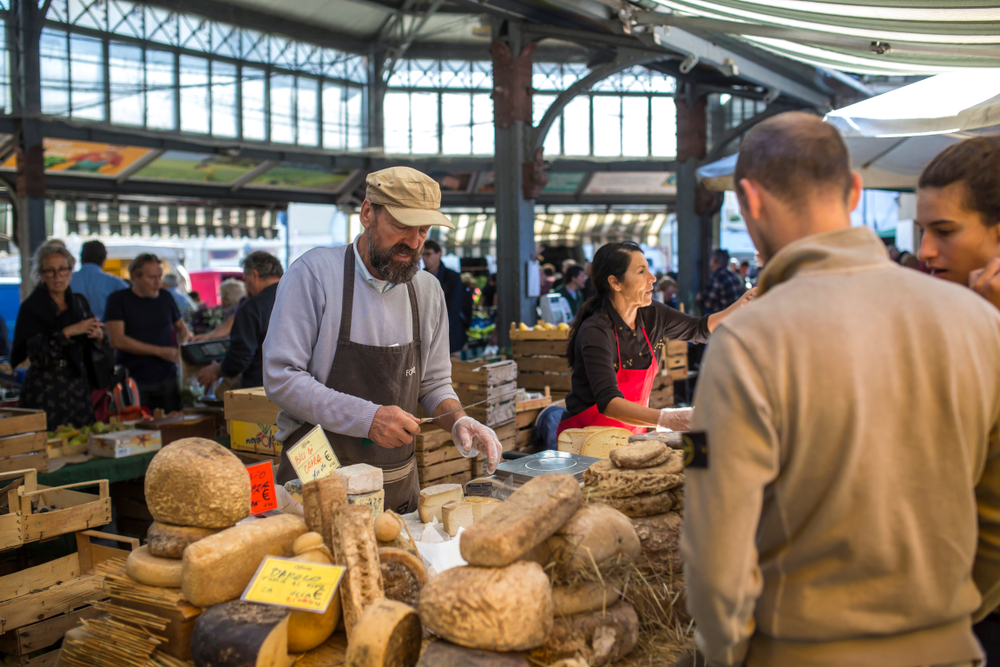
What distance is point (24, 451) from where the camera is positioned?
3689mm

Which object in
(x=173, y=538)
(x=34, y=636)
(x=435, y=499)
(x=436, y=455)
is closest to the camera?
(x=173, y=538)

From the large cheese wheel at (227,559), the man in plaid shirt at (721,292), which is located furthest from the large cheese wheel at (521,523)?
the man in plaid shirt at (721,292)

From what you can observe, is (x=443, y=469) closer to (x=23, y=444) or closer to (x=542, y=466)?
(x=542, y=466)

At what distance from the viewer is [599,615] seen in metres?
1.44

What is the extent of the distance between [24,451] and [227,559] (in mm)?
2820

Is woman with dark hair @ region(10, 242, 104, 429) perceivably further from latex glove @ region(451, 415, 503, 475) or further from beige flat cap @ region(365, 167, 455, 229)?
latex glove @ region(451, 415, 503, 475)

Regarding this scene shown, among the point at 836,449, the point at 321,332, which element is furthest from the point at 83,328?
the point at 836,449

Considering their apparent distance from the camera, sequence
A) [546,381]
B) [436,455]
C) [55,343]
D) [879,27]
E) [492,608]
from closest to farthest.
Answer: [492,608]
[436,455]
[55,343]
[879,27]
[546,381]

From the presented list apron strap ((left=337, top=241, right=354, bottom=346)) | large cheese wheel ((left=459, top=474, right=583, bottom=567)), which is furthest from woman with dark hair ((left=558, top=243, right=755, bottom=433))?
large cheese wheel ((left=459, top=474, right=583, bottom=567))

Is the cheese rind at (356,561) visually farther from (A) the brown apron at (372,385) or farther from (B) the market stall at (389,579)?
(A) the brown apron at (372,385)

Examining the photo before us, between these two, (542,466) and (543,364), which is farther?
(543,364)

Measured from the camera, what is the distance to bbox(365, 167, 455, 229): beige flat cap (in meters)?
2.34

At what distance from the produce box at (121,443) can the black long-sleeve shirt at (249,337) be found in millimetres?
611

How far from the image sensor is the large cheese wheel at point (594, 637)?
1.37 metres
